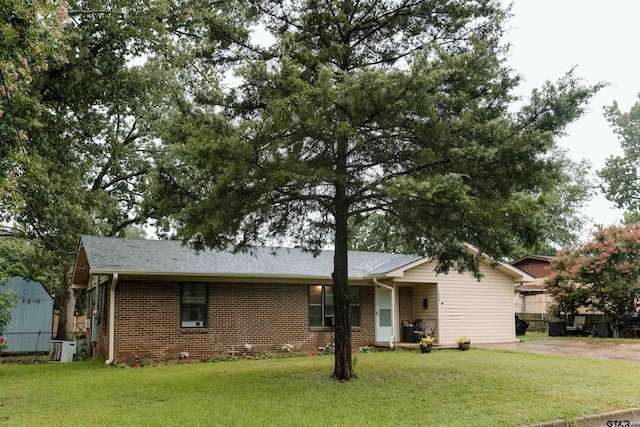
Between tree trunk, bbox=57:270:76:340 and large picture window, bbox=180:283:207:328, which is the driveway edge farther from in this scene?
tree trunk, bbox=57:270:76:340

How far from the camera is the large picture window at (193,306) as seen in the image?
1559 cm

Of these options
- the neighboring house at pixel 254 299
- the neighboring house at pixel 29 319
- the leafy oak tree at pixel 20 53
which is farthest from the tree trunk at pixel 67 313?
the leafy oak tree at pixel 20 53

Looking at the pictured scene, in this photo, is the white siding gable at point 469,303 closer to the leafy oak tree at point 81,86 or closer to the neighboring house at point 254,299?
the neighboring house at point 254,299

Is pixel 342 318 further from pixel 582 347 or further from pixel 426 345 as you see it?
pixel 582 347

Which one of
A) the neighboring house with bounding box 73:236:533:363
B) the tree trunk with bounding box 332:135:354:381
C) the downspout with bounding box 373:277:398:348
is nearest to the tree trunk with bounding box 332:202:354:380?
the tree trunk with bounding box 332:135:354:381

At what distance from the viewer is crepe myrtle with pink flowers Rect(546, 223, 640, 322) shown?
20000mm

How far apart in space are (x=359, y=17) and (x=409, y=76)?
9.22 ft

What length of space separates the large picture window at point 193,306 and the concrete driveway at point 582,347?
9247 millimetres

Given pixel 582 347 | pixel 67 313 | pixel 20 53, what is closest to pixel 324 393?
pixel 20 53

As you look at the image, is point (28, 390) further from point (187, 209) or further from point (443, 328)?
point (443, 328)

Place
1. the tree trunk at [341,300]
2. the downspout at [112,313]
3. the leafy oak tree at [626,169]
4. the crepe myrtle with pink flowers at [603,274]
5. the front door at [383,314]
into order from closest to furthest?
the tree trunk at [341,300] < the downspout at [112,313] < the front door at [383,314] < the crepe myrtle with pink flowers at [603,274] < the leafy oak tree at [626,169]

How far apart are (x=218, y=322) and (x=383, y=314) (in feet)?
19.2

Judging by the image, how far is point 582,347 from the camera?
1670 centimetres

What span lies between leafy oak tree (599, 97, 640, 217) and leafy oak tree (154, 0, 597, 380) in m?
33.0
